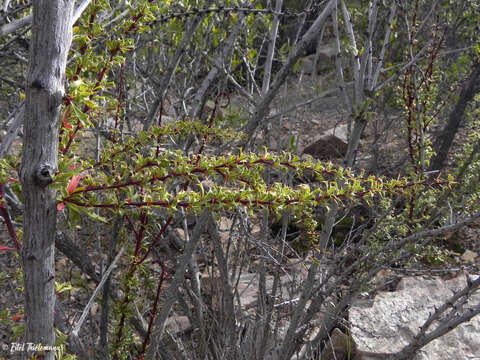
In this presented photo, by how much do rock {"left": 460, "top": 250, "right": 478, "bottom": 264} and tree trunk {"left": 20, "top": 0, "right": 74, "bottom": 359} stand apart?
4.54 metres

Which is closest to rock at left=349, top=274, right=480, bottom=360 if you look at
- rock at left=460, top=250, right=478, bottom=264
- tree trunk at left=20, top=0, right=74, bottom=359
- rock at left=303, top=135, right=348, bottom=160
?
rock at left=460, top=250, right=478, bottom=264

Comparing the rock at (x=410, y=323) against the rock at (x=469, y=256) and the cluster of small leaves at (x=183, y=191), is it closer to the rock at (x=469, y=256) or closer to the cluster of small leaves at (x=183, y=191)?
the rock at (x=469, y=256)

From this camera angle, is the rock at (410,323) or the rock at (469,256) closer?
the rock at (410,323)

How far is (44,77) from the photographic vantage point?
0.97 m

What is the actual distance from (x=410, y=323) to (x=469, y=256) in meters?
1.87

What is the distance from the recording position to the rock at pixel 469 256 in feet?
15.5

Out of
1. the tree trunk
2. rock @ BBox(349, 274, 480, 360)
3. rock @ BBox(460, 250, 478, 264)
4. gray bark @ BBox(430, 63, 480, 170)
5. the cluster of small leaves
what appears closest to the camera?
the tree trunk

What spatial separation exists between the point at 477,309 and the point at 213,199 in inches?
52.1

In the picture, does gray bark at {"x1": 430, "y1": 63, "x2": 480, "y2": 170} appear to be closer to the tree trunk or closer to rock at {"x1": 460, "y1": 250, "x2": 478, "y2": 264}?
rock at {"x1": 460, "y1": 250, "x2": 478, "y2": 264}

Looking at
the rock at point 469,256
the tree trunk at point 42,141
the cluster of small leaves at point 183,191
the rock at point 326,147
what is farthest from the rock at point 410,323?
the rock at point 326,147

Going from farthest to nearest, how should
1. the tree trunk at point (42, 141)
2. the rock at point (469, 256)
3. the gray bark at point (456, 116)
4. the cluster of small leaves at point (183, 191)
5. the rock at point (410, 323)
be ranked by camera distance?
the gray bark at point (456, 116), the rock at point (469, 256), the rock at point (410, 323), the cluster of small leaves at point (183, 191), the tree trunk at point (42, 141)

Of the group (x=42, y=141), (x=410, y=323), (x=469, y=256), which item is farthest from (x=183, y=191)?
(x=469, y=256)

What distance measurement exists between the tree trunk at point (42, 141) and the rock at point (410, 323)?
216 cm

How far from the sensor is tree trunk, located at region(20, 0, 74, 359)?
38.4 inches
